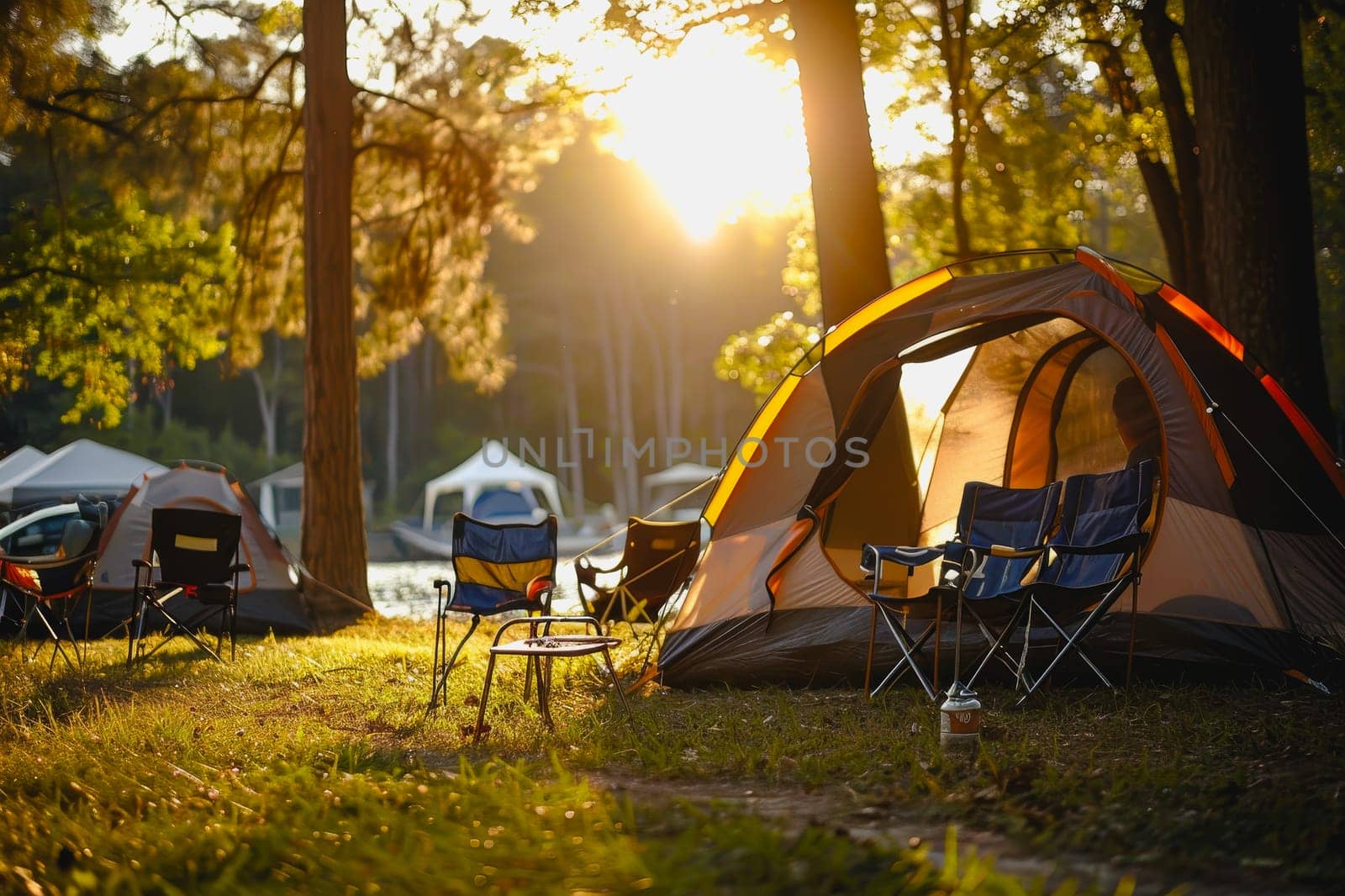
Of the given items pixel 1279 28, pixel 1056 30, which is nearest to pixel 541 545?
pixel 1279 28

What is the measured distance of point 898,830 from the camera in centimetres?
341

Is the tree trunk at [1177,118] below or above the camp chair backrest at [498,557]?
above

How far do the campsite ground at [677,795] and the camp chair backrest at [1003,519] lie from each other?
28.3 inches

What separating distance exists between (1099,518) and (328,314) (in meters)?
6.77

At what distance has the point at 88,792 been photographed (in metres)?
3.90

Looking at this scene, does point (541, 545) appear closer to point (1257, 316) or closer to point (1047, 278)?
point (1047, 278)

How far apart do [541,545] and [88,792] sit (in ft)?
11.2

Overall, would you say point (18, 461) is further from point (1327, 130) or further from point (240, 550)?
point (1327, 130)

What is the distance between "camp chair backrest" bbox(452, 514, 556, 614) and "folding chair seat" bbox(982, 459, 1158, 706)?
8.20ft

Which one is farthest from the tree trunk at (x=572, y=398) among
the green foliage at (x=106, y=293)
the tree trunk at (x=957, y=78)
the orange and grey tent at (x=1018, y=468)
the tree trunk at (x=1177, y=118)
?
the orange and grey tent at (x=1018, y=468)

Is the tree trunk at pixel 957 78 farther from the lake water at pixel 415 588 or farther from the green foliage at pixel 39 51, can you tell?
the green foliage at pixel 39 51

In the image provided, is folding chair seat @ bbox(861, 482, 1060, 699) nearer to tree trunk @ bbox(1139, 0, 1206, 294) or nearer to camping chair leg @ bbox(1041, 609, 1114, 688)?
camping chair leg @ bbox(1041, 609, 1114, 688)

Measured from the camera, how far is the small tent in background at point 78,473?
15.6 meters

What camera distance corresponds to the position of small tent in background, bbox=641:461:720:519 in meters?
34.7
